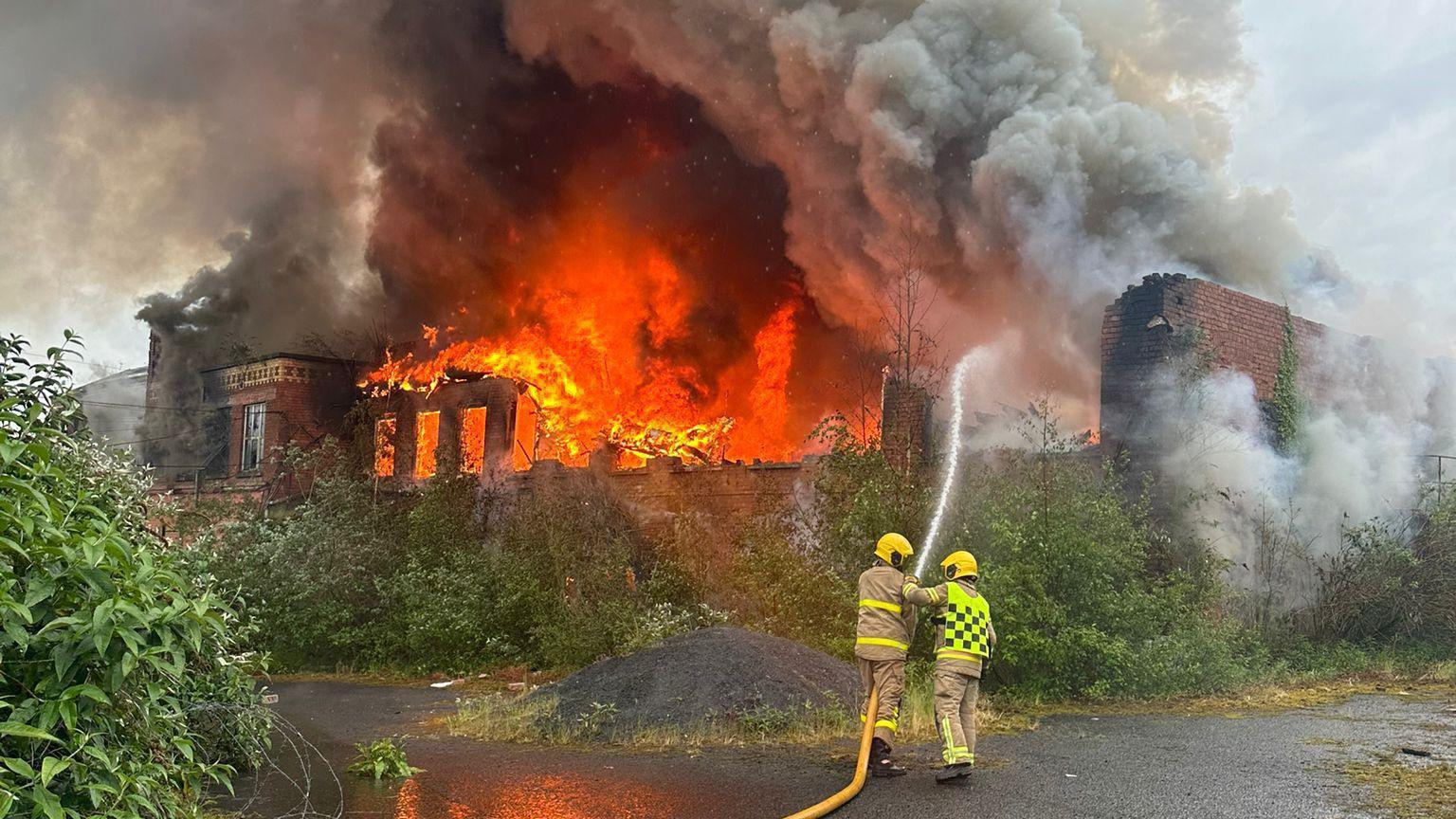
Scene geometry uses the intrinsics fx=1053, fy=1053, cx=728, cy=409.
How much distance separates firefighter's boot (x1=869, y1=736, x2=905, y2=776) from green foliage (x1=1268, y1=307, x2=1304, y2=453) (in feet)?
32.5

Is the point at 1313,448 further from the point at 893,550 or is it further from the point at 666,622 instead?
the point at 893,550

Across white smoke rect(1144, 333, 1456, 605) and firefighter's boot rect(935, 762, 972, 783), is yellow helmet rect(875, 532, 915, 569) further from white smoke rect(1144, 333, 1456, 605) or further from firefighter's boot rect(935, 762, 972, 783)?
white smoke rect(1144, 333, 1456, 605)

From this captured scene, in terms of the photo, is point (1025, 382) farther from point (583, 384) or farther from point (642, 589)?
point (583, 384)

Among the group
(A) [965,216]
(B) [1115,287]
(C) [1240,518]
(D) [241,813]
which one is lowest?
(D) [241,813]

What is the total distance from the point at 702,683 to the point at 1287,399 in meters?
10.2

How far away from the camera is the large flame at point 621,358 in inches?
880

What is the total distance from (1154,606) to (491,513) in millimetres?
11101

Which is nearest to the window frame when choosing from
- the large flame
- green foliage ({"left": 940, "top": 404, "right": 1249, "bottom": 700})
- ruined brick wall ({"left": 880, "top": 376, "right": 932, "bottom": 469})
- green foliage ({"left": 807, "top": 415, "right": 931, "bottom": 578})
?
the large flame

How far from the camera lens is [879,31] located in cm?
1984

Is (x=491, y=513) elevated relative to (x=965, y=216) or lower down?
lower down

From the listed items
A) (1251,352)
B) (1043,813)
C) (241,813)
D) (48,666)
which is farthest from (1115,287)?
(48,666)

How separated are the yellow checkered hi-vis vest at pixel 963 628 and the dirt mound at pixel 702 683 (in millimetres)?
2391

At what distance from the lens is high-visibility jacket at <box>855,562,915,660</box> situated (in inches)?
309

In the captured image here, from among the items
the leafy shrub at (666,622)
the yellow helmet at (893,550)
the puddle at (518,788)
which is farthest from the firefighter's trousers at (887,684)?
the leafy shrub at (666,622)
